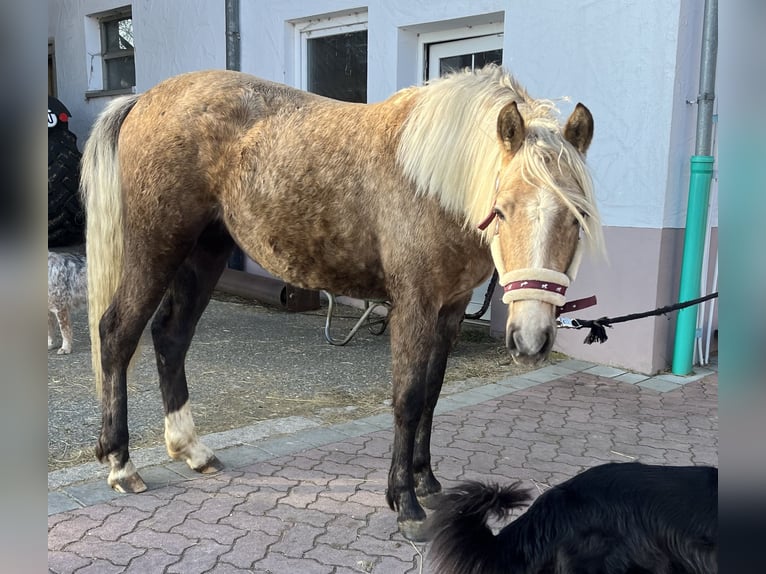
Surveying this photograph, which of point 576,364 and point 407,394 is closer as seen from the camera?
point 407,394

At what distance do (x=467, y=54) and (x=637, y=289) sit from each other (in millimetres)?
2727

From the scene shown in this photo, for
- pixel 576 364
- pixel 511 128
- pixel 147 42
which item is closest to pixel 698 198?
pixel 576 364

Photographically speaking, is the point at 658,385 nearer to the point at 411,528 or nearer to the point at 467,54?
the point at 411,528

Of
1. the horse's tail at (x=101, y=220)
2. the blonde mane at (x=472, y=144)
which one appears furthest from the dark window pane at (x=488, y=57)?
the horse's tail at (x=101, y=220)

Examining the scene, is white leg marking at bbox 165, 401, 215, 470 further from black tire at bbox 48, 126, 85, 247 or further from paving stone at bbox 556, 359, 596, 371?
black tire at bbox 48, 126, 85, 247

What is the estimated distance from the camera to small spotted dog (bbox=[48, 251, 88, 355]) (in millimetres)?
4918

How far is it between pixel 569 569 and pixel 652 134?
4.05 m

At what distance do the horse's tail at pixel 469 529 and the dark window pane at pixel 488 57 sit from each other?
4838mm

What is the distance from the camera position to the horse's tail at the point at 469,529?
1.44 metres

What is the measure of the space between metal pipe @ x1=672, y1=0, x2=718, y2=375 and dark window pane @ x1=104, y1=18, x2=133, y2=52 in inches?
290

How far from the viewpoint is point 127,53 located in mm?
8562

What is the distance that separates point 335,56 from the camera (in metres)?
6.71

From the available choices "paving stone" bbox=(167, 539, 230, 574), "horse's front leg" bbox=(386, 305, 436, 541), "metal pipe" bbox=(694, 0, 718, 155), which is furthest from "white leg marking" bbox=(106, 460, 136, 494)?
"metal pipe" bbox=(694, 0, 718, 155)
